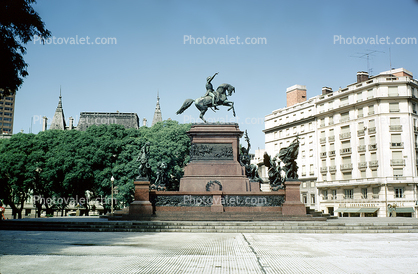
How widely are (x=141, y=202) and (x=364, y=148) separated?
140 ft

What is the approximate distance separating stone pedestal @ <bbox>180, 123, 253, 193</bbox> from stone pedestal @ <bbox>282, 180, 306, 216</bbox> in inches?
114

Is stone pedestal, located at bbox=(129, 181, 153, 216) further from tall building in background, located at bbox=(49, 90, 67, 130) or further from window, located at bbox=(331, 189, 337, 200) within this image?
tall building in background, located at bbox=(49, 90, 67, 130)

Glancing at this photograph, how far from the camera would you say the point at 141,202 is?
79.9ft

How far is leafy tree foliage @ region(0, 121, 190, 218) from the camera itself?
43969 mm

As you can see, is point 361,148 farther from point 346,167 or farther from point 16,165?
point 16,165

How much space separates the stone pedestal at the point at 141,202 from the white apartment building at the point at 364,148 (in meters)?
34.6

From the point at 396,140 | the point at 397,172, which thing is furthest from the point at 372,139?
the point at 397,172

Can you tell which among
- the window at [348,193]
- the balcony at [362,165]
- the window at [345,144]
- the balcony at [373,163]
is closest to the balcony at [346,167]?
the balcony at [362,165]

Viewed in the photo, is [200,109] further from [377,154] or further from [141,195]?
[377,154]

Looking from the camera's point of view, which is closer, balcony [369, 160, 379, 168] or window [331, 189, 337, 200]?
balcony [369, 160, 379, 168]

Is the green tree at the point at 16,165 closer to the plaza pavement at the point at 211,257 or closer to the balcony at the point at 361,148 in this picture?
the plaza pavement at the point at 211,257

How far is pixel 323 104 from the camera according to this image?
218 feet

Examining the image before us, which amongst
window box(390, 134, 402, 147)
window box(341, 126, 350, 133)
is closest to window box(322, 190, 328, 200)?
window box(341, 126, 350, 133)

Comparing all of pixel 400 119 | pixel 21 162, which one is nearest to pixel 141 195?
pixel 21 162
